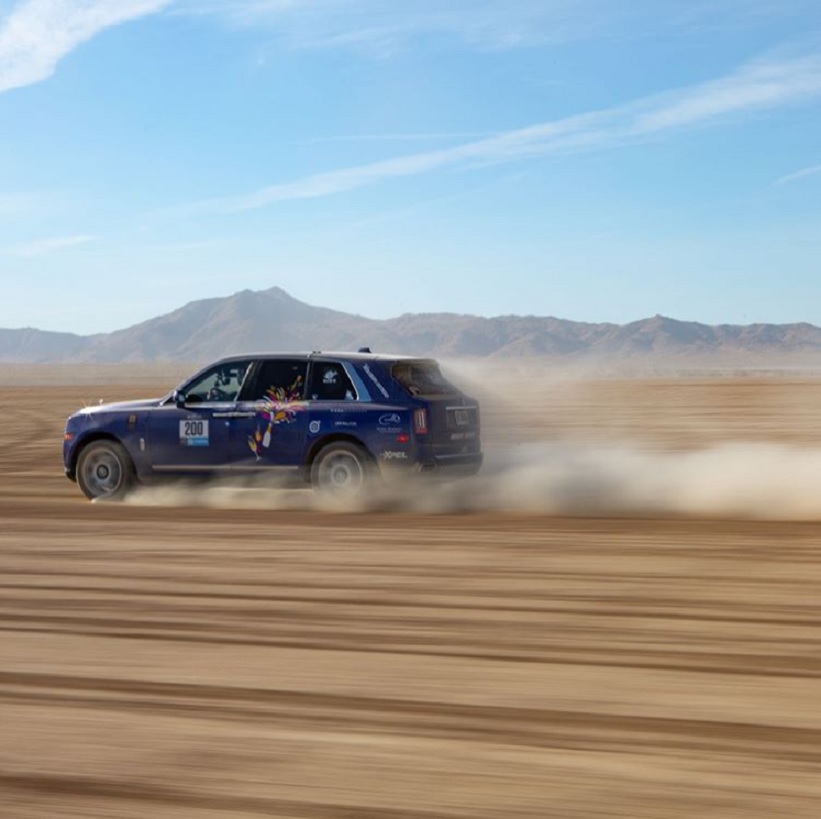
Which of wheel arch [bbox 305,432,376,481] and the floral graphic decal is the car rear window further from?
the floral graphic decal

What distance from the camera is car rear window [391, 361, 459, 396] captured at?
13422mm

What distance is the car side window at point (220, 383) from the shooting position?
45.9ft

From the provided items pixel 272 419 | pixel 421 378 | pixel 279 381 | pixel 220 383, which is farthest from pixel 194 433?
pixel 421 378

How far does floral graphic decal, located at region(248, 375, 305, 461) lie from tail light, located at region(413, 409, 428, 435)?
3.91 ft

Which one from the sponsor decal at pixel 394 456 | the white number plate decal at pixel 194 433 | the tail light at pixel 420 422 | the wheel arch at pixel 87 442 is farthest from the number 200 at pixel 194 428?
the tail light at pixel 420 422

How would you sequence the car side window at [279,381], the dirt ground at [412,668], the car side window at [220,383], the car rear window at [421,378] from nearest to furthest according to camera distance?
1. the dirt ground at [412,668]
2. the car rear window at [421,378]
3. the car side window at [279,381]
4. the car side window at [220,383]

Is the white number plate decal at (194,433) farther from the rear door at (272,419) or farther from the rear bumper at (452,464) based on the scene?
the rear bumper at (452,464)

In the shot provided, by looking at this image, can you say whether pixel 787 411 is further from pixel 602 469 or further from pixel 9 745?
pixel 9 745

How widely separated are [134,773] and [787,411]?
37071 mm

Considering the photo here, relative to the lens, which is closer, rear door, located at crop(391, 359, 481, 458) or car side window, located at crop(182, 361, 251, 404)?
rear door, located at crop(391, 359, 481, 458)

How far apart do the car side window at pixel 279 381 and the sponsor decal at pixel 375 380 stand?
695 mm

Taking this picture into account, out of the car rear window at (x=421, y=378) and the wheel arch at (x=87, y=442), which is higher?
the car rear window at (x=421, y=378)

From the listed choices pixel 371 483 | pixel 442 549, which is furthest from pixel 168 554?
pixel 371 483

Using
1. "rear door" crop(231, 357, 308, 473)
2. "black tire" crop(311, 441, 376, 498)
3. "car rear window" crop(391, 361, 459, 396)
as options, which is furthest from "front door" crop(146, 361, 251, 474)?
"car rear window" crop(391, 361, 459, 396)
